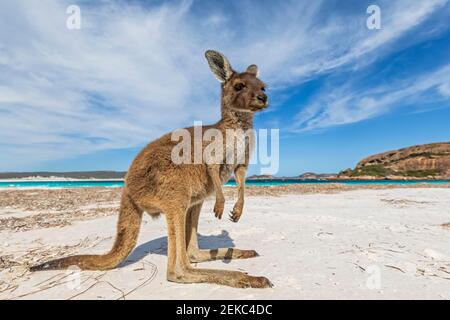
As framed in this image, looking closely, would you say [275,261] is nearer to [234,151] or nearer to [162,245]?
[234,151]

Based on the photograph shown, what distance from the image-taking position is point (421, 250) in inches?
132

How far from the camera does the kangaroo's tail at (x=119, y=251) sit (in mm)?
2801

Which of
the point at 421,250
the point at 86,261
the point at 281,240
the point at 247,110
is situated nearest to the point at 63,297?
the point at 86,261

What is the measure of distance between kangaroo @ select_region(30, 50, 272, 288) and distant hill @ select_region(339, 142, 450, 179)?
65.4 m

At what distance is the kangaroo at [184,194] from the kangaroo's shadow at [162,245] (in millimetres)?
373

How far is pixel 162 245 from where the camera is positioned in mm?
3871

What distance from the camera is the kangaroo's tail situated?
2.80m

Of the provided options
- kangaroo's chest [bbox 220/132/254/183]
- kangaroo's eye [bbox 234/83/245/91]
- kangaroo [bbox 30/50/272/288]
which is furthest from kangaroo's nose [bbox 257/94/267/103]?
kangaroo's chest [bbox 220/132/254/183]

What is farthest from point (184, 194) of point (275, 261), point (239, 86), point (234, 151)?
point (239, 86)

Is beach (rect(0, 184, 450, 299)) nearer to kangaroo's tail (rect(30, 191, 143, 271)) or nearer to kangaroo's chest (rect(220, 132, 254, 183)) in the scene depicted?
kangaroo's tail (rect(30, 191, 143, 271))

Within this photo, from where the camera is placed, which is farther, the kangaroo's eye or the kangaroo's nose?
the kangaroo's eye

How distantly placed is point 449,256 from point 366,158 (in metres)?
87.0

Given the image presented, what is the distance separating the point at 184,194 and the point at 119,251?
3.13ft
